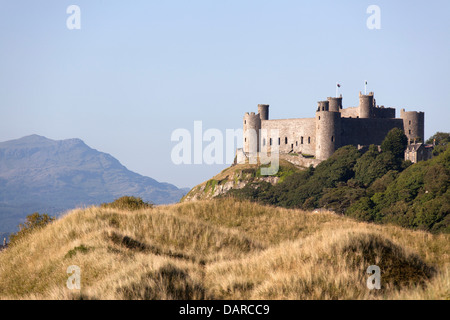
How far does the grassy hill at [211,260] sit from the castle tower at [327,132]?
67147 millimetres

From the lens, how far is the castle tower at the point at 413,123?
93188 mm

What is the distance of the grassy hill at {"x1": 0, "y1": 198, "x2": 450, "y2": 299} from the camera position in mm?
12281

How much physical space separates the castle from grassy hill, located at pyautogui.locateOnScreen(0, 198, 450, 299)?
68.0 m

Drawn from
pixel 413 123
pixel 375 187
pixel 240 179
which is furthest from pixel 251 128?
pixel 413 123

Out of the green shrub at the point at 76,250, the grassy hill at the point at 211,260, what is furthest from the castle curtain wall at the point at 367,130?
the green shrub at the point at 76,250

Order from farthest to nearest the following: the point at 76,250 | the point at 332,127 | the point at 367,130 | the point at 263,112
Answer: the point at 263,112 < the point at 367,130 < the point at 332,127 < the point at 76,250

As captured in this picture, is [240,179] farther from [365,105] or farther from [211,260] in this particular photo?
[211,260]

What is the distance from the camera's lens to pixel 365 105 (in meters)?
93.6

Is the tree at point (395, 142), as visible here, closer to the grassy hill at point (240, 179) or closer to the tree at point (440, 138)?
the grassy hill at point (240, 179)

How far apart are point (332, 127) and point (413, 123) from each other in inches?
530

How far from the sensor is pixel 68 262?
52.2 ft

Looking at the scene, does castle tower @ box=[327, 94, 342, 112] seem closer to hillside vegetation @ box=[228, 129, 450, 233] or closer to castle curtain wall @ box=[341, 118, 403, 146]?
castle curtain wall @ box=[341, 118, 403, 146]

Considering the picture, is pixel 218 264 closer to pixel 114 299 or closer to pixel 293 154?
pixel 114 299

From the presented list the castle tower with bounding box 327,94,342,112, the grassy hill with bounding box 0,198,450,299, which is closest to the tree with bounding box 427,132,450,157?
the castle tower with bounding box 327,94,342,112
